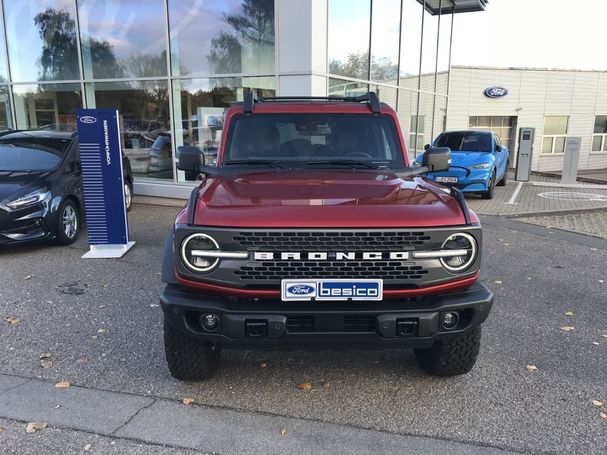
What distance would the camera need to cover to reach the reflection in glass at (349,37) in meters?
10.3

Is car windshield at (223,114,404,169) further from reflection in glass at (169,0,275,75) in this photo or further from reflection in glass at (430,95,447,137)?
reflection in glass at (430,95,447,137)

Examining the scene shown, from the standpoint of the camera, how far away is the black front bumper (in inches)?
108

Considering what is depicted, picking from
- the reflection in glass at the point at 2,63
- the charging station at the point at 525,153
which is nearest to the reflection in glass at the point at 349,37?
the charging station at the point at 525,153

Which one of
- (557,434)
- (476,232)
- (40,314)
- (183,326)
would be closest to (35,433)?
(183,326)

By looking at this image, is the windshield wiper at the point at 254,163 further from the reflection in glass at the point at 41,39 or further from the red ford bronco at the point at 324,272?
the reflection in glass at the point at 41,39

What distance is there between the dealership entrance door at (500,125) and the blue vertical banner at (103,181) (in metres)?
23.8

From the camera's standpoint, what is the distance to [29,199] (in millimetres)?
6477

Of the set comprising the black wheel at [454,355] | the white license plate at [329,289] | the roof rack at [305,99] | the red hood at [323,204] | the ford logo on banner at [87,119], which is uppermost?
the roof rack at [305,99]

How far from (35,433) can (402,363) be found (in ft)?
8.10

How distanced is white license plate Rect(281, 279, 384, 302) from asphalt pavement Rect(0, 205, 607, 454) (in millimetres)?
825

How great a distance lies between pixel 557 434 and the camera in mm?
2867

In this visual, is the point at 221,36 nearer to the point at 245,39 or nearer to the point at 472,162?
the point at 245,39

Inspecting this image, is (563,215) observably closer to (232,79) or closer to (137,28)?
(232,79)

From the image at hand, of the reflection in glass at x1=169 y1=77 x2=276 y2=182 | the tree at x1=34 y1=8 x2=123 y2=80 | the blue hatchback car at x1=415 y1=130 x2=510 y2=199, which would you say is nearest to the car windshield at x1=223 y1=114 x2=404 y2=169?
the reflection in glass at x1=169 y1=77 x2=276 y2=182
